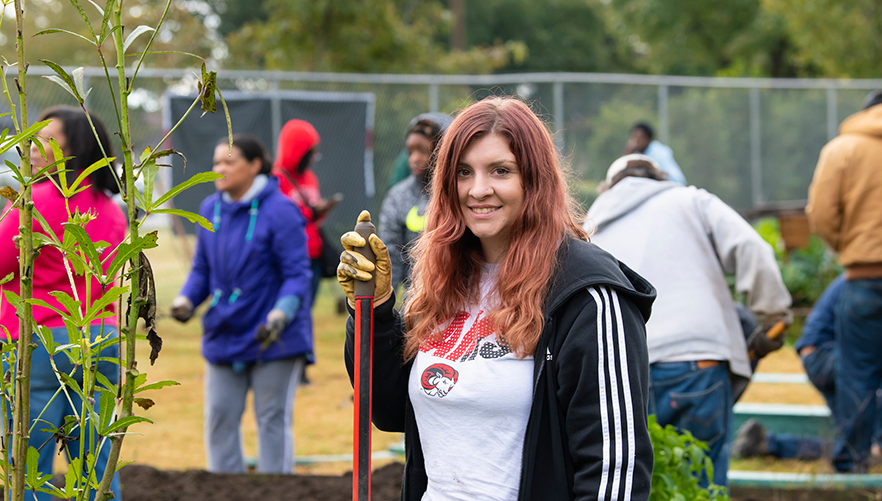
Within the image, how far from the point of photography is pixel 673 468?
2.74 meters

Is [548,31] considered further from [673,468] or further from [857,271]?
[673,468]

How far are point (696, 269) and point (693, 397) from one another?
52 cm

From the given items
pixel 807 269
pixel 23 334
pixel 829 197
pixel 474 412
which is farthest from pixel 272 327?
pixel 807 269

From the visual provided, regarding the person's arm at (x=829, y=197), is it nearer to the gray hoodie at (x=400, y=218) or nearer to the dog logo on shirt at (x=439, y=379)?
the gray hoodie at (x=400, y=218)

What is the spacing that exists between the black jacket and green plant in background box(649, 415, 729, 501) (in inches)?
37.2

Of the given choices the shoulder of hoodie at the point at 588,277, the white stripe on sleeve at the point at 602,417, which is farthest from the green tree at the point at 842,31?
the white stripe on sleeve at the point at 602,417

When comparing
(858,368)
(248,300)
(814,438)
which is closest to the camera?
(248,300)

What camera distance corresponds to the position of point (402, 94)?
9758 mm

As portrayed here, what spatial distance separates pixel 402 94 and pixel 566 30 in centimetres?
2724

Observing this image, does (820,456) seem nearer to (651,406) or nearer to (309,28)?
(651,406)

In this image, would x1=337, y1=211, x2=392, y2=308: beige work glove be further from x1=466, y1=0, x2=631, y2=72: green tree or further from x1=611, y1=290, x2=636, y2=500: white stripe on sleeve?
x1=466, y1=0, x2=631, y2=72: green tree

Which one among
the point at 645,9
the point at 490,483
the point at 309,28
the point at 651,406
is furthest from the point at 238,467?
the point at 645,9

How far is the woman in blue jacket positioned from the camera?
417cm

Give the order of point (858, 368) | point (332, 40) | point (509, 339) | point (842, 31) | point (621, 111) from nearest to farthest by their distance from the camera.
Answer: point (509, 339) → point (858, 368) → point (621, 111) → point (332, 40) → point (842, 31)
